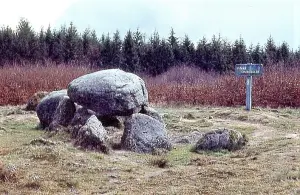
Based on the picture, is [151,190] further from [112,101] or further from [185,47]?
[185,47]

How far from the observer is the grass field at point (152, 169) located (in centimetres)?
758

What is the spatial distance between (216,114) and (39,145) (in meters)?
7.68

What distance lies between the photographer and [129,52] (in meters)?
38.2

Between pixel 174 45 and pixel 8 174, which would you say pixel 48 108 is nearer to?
pixel 8 174

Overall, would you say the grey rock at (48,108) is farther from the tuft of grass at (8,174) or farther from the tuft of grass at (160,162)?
the tuft of grass at (8,174)

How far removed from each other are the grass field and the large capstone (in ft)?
3.81

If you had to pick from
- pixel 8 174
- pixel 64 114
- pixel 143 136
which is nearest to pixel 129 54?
pixel 64 114

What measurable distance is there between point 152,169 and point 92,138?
1.78m

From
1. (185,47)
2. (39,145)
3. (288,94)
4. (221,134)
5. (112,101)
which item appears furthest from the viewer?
(185,47)

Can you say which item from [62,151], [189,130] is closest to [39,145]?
[62,151]

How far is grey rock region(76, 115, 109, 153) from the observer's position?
10336mm

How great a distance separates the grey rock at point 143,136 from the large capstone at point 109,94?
1.44 metres

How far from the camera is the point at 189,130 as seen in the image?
13.3 meters

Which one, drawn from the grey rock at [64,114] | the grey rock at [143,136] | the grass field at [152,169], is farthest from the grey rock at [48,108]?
the grey rock at [143,136]
